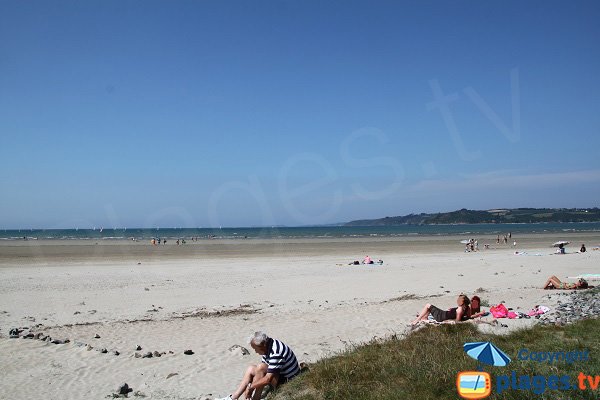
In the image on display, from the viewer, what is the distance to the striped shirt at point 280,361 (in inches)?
271

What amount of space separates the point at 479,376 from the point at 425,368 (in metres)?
0.80

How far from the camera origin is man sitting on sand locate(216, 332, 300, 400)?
6688mm

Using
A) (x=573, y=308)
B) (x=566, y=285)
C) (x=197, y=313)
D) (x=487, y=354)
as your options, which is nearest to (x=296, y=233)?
(x=566, y=285)

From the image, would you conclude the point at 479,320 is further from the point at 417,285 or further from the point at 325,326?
the point at 417,285

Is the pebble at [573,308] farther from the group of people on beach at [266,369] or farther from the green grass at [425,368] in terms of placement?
the group of people on beach at [266,369]

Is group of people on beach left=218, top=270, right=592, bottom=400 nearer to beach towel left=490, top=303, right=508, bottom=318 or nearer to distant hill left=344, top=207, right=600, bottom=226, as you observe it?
beach towel left=490, top=303, right=508, bottom=318

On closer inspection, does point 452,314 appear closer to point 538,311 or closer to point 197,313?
point 538,311

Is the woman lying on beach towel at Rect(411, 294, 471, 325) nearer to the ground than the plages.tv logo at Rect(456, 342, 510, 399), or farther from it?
nearer to the ground

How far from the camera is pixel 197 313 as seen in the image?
13695mm

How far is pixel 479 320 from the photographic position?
413 inches

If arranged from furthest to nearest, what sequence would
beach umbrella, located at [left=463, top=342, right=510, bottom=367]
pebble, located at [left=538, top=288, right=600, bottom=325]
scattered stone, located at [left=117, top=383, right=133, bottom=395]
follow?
pebble, located at [left=538, top=288, right=600, bottom=325] < scattered stone, located at [left=117, top=383, right=133, bottom=395] < beach umbrella, located at [left=463, top=342, right=510, bottom=367]

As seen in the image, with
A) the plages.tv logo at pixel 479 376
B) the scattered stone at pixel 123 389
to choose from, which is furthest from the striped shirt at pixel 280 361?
the plages.tv logo at pixel 479 376

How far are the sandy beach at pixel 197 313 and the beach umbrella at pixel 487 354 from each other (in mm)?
3239

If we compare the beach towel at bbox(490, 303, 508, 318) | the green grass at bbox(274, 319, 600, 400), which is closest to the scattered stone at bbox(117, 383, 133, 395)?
the green grass at bbox(274, 319, 600, 400)
